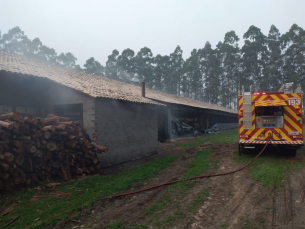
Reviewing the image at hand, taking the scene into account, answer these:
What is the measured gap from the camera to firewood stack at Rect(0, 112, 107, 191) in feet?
17.6

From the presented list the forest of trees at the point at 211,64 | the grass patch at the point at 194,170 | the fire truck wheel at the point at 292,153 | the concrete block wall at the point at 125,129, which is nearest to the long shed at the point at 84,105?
the concrete block wall at the point at 125,129

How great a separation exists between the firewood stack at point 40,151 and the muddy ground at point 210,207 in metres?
2.22

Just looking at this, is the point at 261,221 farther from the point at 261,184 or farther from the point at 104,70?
the point at 104,70

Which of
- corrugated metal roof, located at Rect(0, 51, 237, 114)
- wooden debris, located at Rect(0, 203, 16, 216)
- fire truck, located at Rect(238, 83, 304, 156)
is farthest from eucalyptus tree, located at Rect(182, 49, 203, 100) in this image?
wooden debris, located at Rect(0, 203, 16, 216)

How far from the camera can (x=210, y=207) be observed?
425 cm

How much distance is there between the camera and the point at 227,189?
17.1 ft

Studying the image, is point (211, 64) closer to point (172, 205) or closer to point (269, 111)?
point (269, 111)

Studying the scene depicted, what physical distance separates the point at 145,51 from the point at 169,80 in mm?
8629

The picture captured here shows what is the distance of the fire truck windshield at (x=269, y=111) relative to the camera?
798 centimetres

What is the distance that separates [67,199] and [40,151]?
1.88 meters

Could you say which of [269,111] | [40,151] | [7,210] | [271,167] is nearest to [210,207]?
[271,167]

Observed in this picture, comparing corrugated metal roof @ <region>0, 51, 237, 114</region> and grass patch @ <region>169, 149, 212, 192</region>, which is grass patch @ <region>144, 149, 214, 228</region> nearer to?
grass patch @ <region>169, 149, 212, 192</region>

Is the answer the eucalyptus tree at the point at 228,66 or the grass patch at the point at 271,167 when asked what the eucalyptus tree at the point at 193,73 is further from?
the grass patch at the point at 271,167

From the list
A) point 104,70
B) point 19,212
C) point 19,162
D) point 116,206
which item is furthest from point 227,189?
point 104,70
